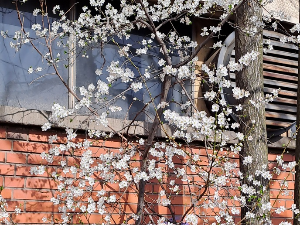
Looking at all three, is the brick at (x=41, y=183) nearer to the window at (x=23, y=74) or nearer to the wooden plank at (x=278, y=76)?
the window at (x=23, y=74)

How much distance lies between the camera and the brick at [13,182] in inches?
157

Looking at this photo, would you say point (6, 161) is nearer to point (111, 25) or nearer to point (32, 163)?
point (32, 163)

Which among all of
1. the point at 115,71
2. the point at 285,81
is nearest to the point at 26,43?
the point at 115,71

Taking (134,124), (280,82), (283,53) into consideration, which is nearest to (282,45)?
(283,53)

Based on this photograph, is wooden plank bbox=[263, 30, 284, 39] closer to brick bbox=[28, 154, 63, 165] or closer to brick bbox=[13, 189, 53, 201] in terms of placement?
brick bbox=[28, 154, 63, 165]

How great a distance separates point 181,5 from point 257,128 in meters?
1.14

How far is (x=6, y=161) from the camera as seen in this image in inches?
158

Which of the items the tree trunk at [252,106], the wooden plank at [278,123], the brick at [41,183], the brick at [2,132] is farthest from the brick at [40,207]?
the wooden plank at [278,123]

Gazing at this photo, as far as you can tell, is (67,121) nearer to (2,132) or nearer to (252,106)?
(2,132)

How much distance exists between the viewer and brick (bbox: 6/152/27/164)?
4039mm

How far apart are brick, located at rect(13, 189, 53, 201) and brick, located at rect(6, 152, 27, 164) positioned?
0.21 metres

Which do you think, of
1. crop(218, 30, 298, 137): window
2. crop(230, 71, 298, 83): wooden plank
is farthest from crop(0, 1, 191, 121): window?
crop(230, 71, 298, 83): wooden plank

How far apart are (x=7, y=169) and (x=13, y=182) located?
0.10 m

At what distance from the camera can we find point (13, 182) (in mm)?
4027
